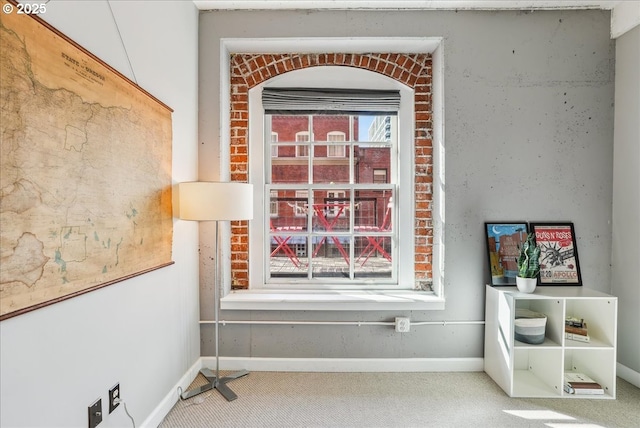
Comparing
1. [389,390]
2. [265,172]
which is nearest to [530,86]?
[265,172]

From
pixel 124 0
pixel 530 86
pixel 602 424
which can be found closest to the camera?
pixel 124 0

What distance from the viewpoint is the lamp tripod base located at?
7.07ft

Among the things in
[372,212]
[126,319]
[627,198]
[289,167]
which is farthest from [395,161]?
[126,319]

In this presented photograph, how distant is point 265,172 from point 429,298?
175 cm

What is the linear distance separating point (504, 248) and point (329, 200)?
1.48m

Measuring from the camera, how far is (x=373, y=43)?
253cm

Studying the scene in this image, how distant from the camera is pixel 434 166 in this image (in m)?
2.66

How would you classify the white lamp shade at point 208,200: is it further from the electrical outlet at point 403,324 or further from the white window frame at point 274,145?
the electrical outlet at point 403,324

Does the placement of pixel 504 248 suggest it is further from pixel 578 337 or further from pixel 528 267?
pixel 578 337

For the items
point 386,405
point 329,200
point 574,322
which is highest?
point 329,200

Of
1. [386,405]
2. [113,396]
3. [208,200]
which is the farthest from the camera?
[386,405]

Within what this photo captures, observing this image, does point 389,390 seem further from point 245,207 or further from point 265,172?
point 265,172

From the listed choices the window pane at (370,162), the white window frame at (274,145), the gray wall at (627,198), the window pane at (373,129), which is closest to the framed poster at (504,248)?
the gray wall at (627,198)

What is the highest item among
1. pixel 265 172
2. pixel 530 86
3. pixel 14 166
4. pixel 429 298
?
pixel 530 86
